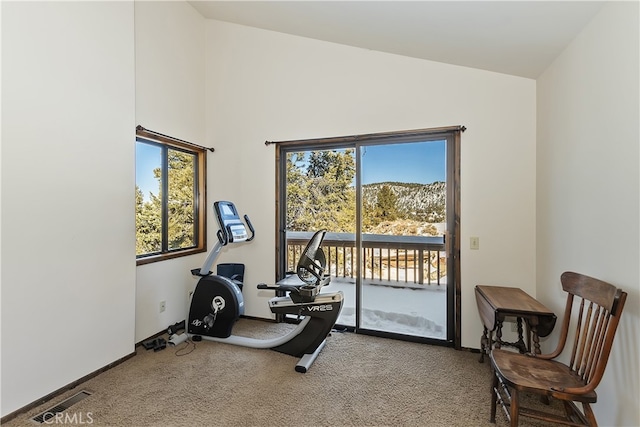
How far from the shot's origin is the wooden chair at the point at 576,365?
1.40m

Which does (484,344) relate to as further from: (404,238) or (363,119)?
(363,119)

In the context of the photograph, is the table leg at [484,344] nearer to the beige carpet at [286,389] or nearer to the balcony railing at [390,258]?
the beige carpet at [286,389]

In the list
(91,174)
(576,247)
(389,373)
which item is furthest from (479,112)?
(91,174)

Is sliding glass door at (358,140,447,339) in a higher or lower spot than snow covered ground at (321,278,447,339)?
higher

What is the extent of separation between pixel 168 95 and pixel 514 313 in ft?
12.2

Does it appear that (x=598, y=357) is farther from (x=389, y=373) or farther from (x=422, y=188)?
(x=422, y=188)

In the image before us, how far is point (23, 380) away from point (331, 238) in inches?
104

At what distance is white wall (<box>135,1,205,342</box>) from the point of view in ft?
9.23

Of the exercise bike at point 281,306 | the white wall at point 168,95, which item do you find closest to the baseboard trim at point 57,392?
the white wall at point 168,95

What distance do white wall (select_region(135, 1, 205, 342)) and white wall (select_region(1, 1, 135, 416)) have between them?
8.3 inches

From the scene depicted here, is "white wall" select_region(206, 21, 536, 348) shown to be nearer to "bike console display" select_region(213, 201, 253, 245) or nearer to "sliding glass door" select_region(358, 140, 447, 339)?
"sliding glass door" select_region(358, 140, 447, 339)

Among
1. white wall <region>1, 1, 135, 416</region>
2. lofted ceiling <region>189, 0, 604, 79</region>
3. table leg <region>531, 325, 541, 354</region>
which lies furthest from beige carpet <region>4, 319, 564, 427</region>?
lofted ceiling <region>189, 0, 604, 79</region>

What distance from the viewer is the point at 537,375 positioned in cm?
158

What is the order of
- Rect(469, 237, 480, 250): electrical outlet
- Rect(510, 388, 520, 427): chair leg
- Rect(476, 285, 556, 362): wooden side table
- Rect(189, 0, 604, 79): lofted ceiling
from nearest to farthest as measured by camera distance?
Rect(510, 388, 520, 427): chair leg, Rect(189, 0, 604, 79): lofted ceiling, Rect(476, 285, 556, 362): wooden side table, Rect(469, 237, 480, 250): electrical outlet
